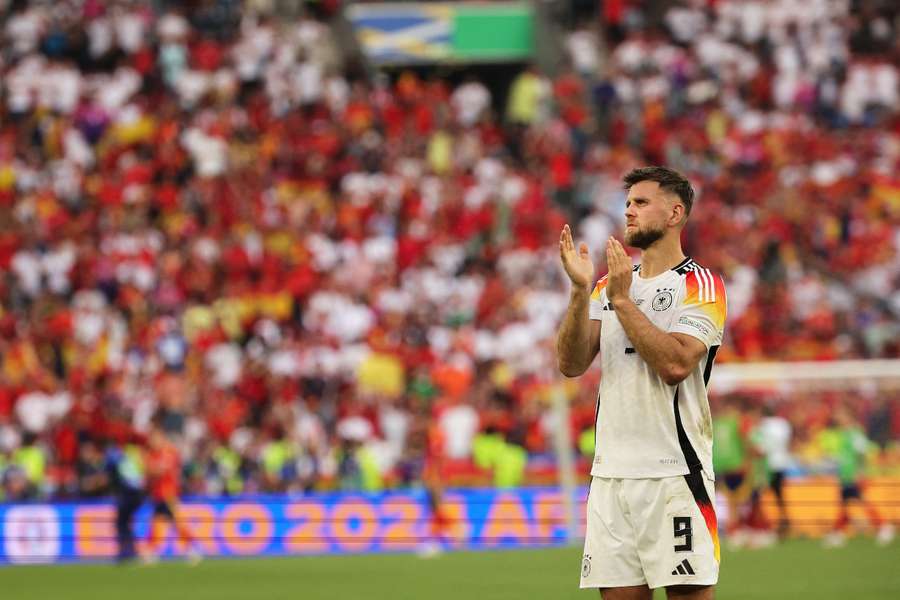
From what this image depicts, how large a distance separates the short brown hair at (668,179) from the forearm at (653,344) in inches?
20.0

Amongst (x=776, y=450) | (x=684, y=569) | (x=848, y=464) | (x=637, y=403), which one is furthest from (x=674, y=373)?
(x=776, y=450)

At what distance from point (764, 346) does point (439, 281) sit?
4409mm

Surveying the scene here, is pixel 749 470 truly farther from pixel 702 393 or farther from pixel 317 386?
pixel 702 393

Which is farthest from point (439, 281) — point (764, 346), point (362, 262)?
point (764, 346)

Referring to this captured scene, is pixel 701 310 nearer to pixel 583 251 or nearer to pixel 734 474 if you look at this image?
pixel 583 251

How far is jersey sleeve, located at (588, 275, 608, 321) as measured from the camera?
590cm

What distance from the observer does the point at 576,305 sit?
18.4 ft

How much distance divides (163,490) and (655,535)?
41.5 ft

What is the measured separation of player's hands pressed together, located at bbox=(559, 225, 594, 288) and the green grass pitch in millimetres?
6145

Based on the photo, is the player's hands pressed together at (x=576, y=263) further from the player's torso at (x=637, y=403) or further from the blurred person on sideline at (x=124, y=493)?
the blurred person on sideline at (x=124, y=493)

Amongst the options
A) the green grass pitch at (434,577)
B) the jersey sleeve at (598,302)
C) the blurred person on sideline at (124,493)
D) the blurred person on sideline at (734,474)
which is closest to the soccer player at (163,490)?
the blurred person on sideline at (124,493)

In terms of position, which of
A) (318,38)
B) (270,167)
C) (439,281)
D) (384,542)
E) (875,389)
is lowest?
(384,542)

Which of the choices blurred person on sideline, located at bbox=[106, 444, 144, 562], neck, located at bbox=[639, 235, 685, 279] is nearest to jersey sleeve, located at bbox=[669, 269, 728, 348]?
neck, located at bbox=[639, 235, 685, 279]

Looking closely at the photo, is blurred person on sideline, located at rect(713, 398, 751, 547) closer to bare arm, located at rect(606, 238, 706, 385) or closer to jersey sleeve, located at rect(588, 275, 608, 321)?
jersey sleeve, located at rect(588, 275, 608, 321)
